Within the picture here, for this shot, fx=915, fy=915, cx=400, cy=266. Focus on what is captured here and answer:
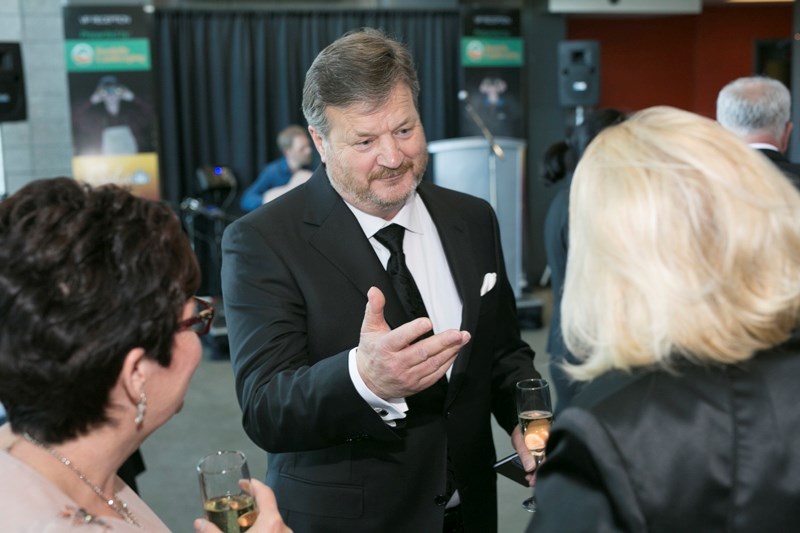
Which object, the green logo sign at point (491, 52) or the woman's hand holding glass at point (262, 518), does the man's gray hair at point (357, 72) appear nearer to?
the woman's hand holding glass at point (262, 518)

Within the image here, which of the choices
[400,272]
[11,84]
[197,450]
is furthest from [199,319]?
[11,84]

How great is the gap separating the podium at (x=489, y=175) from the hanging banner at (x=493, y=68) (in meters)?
1.08

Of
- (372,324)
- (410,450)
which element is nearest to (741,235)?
(372,324)

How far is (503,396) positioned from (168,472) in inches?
118

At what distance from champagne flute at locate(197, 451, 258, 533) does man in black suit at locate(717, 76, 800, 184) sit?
2535 millimetres

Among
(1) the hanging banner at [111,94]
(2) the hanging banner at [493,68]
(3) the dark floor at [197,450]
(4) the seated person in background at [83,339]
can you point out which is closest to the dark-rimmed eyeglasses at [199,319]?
(4) the seated person in background at [83,339]

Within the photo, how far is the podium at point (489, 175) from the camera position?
772 cm

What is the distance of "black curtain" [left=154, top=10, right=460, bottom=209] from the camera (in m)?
8.41

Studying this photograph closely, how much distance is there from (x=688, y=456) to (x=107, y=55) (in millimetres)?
7632

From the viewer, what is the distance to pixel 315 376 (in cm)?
170

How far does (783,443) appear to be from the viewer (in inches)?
40.6

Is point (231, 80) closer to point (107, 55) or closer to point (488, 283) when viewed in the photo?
point (107, 55)

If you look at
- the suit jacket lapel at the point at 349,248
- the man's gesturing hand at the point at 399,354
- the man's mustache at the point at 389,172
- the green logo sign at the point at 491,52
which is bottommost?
the man's gesturing hand at the point at 399,354

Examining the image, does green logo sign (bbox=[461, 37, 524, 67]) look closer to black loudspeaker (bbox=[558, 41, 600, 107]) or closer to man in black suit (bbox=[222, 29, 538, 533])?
black loudspeaker (bbox=[558, 41, 600, 107])
